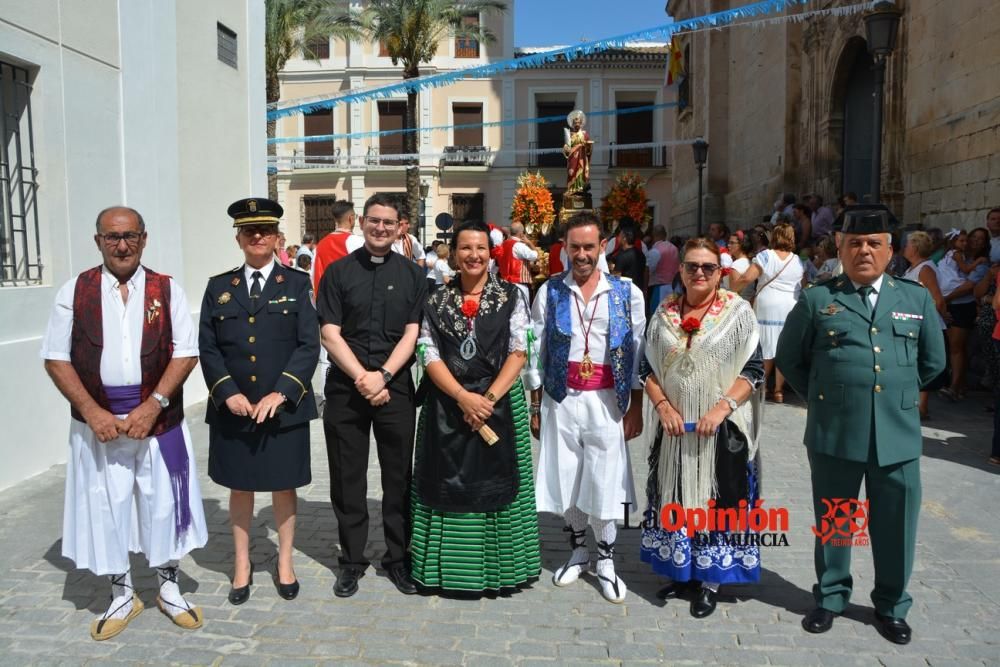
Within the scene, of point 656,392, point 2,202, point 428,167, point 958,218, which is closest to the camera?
point 656,392

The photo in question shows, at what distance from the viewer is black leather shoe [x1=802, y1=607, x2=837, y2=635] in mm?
3559

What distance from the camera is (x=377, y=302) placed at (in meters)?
3.96

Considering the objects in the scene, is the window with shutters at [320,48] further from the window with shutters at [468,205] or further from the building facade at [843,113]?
the building facade at [843,113]

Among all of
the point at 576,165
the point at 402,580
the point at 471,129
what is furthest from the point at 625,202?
the point at 471,129

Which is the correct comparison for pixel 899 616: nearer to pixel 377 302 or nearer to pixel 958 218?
pixel 377 302

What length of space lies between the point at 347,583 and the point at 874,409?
8.72 ft

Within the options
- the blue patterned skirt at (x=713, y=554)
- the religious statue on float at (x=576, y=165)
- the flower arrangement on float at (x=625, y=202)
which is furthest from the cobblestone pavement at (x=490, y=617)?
the religious statue on float at (x=576, y=165)

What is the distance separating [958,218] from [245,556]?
32.5 feet

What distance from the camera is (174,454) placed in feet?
12.0

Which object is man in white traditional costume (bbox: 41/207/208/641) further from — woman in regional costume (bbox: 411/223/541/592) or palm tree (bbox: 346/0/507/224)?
palm tree (bbox: 346/0/507/224)

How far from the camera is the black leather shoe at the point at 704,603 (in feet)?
12.2

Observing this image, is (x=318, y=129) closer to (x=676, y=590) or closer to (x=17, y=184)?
(x=17, y=184)

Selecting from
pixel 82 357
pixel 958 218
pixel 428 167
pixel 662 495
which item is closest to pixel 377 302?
pixel 82 357

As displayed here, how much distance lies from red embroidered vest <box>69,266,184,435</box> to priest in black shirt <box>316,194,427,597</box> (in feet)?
2.44
